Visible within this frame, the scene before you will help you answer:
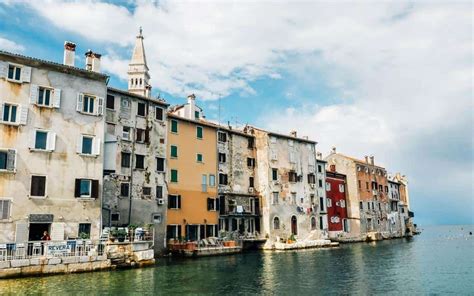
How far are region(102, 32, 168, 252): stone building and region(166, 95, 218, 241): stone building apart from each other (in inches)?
59.7

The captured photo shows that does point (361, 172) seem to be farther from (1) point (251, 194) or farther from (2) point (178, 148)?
(2) point (178, 148)

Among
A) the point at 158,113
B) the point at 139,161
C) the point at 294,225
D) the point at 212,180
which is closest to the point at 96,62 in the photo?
the point at 158,113

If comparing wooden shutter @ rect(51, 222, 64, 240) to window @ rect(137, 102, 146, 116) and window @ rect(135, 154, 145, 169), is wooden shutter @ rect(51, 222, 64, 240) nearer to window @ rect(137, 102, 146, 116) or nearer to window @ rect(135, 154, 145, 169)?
window @ rect(135, 154, 145, 169)

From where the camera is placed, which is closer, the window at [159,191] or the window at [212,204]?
the window at [159,191]

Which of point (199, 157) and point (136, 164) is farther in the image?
point (199, 157)

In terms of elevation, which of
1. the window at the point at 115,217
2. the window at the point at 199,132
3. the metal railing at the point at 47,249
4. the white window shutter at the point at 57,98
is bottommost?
the metal railing at the point at 47,249

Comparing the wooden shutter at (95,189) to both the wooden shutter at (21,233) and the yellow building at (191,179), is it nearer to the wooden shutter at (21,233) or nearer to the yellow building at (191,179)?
the wooden shutter at (21,233)

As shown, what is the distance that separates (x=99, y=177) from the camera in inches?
1214

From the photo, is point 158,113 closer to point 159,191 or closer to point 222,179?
point 159,191

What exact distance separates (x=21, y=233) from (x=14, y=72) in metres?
11.4

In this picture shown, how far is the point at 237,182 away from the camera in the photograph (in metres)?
49.6

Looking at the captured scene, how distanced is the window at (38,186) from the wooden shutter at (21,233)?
2207 millimetres

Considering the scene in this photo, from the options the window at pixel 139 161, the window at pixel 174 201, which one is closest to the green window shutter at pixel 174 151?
the window at pixel 139 161

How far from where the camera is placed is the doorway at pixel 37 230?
2753 centimetres
